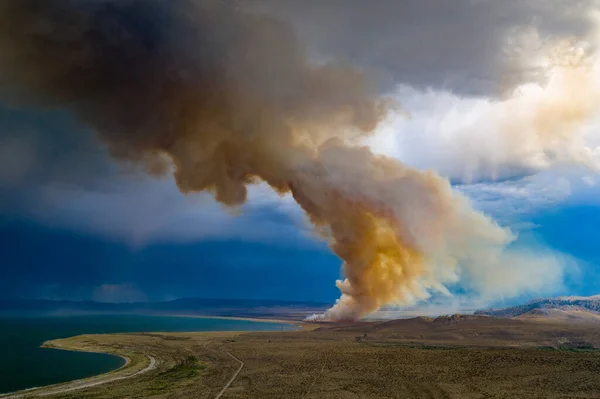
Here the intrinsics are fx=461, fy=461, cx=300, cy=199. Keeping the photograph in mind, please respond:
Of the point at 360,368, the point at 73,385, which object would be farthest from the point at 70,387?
the point at 360,368

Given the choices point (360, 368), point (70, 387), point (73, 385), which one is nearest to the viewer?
point (70, 387)

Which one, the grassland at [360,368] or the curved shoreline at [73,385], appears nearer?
the grassland at [360,368]

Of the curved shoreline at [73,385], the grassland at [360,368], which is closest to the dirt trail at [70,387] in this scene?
the curved shoreline at [73,385]

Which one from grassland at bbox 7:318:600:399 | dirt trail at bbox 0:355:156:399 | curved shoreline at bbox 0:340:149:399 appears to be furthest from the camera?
curved shoreline at bbox 0:340:149:399

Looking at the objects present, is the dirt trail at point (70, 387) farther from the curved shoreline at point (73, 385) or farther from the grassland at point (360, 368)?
the grassland at point (360, 368)

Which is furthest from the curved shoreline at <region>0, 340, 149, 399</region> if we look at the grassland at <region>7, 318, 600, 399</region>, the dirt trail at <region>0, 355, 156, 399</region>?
the grassland at <region>7, 318, 600, 399</region>

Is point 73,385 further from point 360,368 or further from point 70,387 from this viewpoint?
point 360,368

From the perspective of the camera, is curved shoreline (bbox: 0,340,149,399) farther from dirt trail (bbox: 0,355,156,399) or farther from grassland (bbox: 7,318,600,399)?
grassland (bbox: 7,318,600,399)

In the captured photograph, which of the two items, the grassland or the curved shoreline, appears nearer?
the grassland

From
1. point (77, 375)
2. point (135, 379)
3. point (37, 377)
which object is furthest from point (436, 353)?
point (37, 377)
